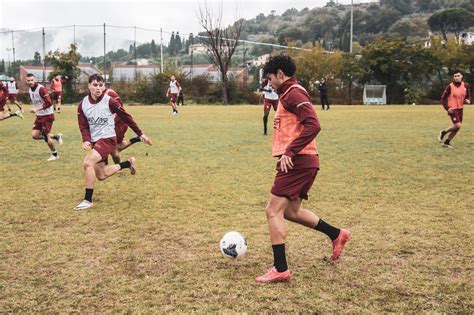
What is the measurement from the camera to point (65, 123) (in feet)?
65.3

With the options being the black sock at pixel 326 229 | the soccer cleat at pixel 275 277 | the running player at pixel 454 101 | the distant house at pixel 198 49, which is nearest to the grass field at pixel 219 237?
the soccer cleat at pixel 275 277

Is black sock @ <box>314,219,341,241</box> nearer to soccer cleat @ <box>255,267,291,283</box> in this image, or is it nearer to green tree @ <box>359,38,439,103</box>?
soccer cleat @ <box>255,267,291,283</box>

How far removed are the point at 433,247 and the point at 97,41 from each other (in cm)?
4492

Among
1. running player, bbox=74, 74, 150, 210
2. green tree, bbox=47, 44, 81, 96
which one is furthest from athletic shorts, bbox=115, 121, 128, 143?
green tree, bbox=47, 44, 81, 96

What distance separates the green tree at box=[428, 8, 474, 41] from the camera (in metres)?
95.1

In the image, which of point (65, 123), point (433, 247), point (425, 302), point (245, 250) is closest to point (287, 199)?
point (245, 250)

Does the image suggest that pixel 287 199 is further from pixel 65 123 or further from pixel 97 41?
pixel 97 41

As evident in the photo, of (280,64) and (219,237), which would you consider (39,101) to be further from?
(280,64)

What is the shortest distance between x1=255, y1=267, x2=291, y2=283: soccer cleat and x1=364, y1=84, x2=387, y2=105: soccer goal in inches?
1593

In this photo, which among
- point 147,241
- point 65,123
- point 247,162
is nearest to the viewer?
point 147,241

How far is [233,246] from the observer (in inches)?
174

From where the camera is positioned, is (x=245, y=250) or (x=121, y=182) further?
(x=121, y=182)

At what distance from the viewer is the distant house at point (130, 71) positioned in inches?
1722

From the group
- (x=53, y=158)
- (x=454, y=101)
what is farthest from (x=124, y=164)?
(x=454, y=101)
